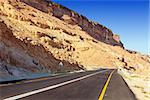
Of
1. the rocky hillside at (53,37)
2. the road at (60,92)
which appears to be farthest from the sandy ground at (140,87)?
the rocky hillside at (53,37)

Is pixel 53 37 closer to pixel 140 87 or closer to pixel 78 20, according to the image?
pixel 78 20

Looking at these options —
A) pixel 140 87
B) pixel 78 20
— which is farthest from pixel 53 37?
pixel 140 87

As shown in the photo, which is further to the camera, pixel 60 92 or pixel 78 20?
pixel 78 20

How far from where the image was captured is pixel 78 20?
135 m

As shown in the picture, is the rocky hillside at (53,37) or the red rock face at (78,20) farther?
the red rock face at (78,20)

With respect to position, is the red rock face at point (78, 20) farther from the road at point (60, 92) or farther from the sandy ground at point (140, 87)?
the road at point (60, 92)

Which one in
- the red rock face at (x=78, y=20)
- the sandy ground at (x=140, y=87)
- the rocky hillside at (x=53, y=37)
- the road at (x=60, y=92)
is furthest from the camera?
the red rock face at (x=78, y=20)

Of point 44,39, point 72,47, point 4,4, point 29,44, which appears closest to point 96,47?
point 72,47

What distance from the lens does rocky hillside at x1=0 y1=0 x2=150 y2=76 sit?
57.1 meters

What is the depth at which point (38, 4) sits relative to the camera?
113 meters

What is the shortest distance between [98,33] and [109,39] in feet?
43.0

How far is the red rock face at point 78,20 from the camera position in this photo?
377 ft

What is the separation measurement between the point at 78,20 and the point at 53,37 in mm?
42476

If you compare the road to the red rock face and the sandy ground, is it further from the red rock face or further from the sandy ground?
the red rock face
